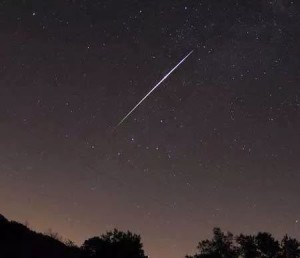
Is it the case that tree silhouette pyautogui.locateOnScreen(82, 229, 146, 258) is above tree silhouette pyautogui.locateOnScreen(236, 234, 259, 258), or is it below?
below

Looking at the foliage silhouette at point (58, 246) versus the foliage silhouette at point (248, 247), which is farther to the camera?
the foliage silhouette at point (248, 247)

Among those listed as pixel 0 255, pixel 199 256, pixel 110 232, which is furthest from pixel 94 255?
pixel 199 256

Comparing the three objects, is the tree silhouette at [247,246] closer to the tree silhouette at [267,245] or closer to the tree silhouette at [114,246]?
the tree silhouette at [267,245]

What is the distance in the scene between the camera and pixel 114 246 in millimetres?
35594

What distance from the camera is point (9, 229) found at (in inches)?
1337

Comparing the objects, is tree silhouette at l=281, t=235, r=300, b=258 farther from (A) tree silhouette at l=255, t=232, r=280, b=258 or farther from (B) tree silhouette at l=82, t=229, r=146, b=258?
(B) tree silhouette at l=82, t=229, r=146, b=258

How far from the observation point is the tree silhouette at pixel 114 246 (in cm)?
3488

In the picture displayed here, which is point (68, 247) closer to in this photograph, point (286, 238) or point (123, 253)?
point (123, 253)

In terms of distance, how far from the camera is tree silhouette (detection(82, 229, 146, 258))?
34875 millimetres

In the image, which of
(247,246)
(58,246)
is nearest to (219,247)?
(247,246)

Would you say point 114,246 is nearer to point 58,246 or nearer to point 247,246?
point 58,246

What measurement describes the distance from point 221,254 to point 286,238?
28.7ft

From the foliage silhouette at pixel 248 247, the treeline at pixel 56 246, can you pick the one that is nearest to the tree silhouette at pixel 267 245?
the foliage silhouette at pixel 248 247

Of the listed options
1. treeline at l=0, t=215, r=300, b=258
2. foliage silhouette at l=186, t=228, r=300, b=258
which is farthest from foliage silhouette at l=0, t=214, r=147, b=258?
foliage silhouette at l=186, t=228, r=300, b=258
